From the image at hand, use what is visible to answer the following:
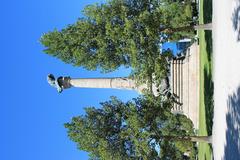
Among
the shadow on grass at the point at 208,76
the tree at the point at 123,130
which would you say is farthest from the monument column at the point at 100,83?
the tree at the point at 123,130

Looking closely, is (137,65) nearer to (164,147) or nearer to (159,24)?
(159,24)

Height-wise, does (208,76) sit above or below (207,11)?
below

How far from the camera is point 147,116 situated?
27.3m

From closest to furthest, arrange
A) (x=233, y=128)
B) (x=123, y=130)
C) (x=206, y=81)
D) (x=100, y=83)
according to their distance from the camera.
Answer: (x=233, y=128) → (x=123, y=130) → (x=206, y=81) → (x=100, y=83)

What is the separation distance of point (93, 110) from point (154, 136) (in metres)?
3.76

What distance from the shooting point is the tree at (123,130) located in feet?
87.9

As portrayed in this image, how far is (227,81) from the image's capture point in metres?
19.7

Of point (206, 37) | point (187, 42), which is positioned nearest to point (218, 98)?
point (206, 37)

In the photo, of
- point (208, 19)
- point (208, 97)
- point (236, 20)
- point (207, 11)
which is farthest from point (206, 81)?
point (236, 20)

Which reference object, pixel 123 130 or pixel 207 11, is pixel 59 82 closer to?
pixel 207 11

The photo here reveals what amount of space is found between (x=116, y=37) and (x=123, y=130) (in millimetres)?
5119

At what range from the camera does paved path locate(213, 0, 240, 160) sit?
17797mm

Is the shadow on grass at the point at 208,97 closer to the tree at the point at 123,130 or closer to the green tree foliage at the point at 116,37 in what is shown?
the tree at the point at 123,130

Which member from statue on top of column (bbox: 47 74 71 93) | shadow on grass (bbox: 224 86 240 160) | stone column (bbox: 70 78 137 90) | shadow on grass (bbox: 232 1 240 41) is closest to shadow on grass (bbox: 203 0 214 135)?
shadow on grass (bbox: 224 86 240 160)
